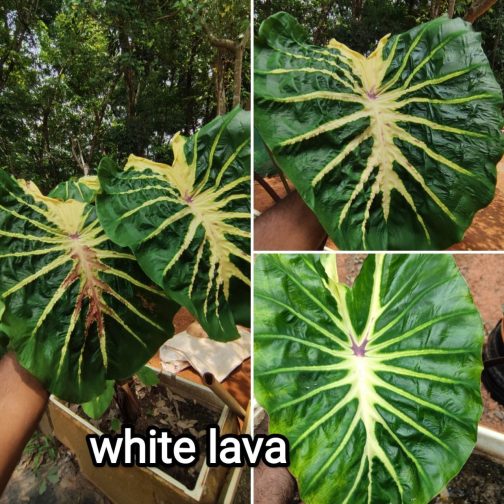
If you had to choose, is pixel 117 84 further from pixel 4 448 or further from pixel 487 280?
pixel 487 280

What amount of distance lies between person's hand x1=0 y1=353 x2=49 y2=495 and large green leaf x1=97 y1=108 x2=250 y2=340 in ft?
0.95

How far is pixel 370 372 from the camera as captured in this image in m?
0.65

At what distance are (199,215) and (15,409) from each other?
0.43 metres

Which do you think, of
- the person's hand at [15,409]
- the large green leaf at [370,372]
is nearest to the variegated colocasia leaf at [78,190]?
the person's hand at [15,409]

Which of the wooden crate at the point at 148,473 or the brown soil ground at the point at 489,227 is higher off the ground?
Result: the brown soil ground at the point at 489,227

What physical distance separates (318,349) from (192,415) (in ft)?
2.77

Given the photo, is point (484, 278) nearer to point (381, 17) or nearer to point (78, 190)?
point (381, 17)

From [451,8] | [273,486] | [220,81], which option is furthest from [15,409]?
[220,81]

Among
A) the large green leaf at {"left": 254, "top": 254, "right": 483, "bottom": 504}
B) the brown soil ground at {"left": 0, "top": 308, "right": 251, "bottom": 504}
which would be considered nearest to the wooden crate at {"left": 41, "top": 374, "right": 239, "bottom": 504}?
the brown soil ground at {"left": 0, "top": 308, "right": 251, "bottom": 504}

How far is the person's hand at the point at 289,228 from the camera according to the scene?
58 cm

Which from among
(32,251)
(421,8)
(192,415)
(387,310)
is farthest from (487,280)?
(192,415)

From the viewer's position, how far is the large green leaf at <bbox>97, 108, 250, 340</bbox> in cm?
74

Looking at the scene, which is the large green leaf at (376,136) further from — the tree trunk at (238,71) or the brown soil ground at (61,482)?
the brown soil ground at (61,482)

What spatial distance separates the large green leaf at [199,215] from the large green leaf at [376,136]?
8.4 inches
